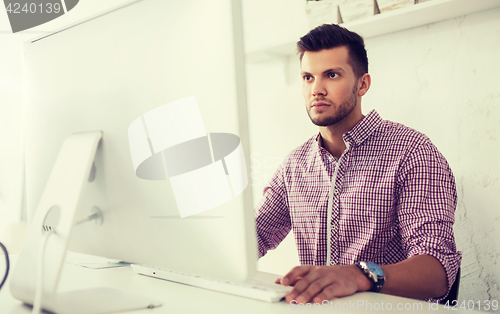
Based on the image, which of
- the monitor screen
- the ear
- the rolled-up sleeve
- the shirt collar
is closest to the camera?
Result: the monitor screen

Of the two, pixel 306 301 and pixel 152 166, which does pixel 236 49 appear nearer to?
pixel 152 166

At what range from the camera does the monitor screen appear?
48 centimetres

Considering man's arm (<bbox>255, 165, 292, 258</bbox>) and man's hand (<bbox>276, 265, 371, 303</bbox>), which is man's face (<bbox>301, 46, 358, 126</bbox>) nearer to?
man's arm (<bbox>255, 165, 292, 258</bbox>)

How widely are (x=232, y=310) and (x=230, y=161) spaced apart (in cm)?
22

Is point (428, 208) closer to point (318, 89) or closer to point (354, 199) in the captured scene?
point (354, 199)

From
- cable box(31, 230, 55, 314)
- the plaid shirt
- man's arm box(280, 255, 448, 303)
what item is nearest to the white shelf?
the plaid shirt

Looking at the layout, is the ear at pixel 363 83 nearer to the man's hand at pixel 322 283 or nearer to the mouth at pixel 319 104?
the mouth at pixel 319 104

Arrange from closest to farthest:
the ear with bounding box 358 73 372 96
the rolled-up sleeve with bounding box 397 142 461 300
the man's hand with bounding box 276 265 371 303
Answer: the man's hand with bounding box 276 265 371 303 → the rolled-up sleeve with bounding box 397 142 461 300 → the ear with bounding box 358 73 372 96

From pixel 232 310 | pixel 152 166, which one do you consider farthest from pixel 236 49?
pixel 232 310

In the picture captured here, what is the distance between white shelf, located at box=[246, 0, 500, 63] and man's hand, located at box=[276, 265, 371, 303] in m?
1.08

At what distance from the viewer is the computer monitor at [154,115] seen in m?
0.48

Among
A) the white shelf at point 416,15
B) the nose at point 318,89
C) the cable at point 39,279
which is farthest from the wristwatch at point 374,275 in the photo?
the white shelf at point 416,15

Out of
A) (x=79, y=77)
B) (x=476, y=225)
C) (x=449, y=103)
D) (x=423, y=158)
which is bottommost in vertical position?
(x=476, y=225)

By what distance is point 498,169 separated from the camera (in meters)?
1.37
